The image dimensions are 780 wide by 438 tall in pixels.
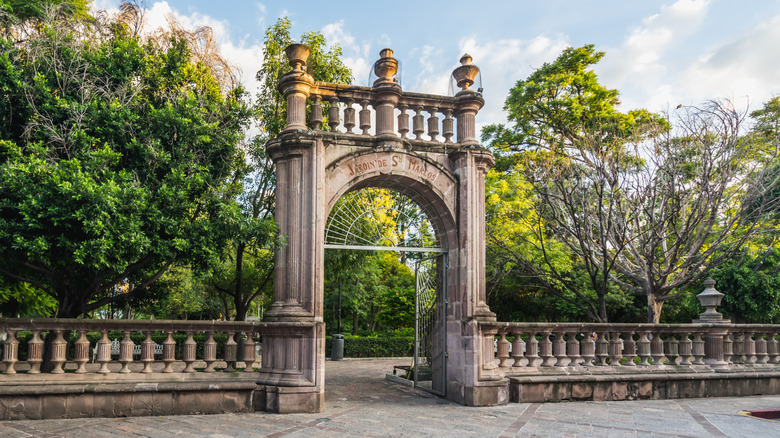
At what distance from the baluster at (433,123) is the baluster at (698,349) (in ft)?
22.3

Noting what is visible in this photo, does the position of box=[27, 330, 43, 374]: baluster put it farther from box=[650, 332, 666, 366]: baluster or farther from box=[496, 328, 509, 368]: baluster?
box=[650, 332, 666, 366]: baluster

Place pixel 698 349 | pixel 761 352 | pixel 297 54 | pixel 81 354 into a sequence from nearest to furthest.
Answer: pixel 81 354, pixel 297 54, pixel 698 349, pixel 761 352

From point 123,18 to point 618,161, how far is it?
1209 cm

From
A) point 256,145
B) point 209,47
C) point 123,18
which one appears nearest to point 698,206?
point 256,145

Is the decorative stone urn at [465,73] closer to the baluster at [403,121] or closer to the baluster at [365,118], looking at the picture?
the baluster at [403,121]

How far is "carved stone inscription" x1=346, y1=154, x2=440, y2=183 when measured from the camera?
9531 mm

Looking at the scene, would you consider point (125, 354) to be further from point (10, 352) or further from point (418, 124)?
point (418, 124)

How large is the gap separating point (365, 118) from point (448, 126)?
163cm

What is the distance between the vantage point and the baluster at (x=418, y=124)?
999 cm

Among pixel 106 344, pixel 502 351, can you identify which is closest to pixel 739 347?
pixel 502 351

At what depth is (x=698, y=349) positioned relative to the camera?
11.0 m

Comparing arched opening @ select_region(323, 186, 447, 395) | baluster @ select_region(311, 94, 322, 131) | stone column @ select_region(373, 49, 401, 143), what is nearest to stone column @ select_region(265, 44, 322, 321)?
baluster @ select_region(311, 94, 322, 131)

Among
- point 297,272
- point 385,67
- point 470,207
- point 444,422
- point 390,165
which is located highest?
point 385,67

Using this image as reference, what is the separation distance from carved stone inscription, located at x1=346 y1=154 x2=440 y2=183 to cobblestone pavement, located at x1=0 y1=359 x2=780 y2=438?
4.03 meters
